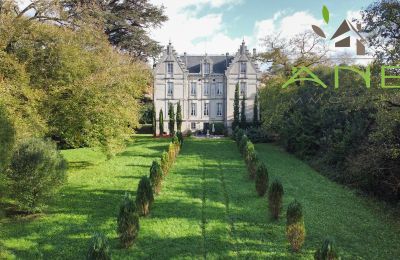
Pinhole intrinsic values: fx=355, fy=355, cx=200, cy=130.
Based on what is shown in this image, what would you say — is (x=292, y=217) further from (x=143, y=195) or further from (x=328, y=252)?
(x=143, y=195)

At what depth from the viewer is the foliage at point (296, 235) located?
9.84 m

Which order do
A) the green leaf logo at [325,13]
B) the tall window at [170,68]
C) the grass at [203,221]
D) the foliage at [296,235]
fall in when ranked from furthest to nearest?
the tall window at [170,68] < the green leaf logo at [325,13] < the grass at [203,221] < the foliage at [296,235]

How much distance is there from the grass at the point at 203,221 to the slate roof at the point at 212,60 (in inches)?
1176

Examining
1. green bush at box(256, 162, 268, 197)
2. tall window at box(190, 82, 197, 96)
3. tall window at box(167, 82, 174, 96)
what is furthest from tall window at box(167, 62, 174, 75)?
green bush at box(256, 162, 268, 197)

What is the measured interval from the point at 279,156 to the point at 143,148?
11879 mm

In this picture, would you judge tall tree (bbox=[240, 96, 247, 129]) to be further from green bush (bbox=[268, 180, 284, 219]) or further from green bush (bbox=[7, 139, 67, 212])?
green bush (bbox=[7, 139, 67, 212])

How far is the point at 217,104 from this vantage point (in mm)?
48781

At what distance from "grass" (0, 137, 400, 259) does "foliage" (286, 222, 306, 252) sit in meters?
0.24

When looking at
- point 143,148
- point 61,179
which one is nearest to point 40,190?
point 61,179

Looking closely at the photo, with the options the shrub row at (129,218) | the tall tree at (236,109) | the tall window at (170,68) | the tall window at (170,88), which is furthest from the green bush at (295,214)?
the tall window at (170,68)

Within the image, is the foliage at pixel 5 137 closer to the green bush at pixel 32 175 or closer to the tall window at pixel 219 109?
the green bush at pixel 32 175

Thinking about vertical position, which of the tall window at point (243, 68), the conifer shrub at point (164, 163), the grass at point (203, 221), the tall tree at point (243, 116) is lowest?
the grass at point (203, 221)

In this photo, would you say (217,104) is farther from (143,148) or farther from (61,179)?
(61,179)

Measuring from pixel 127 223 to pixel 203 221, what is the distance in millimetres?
3323
